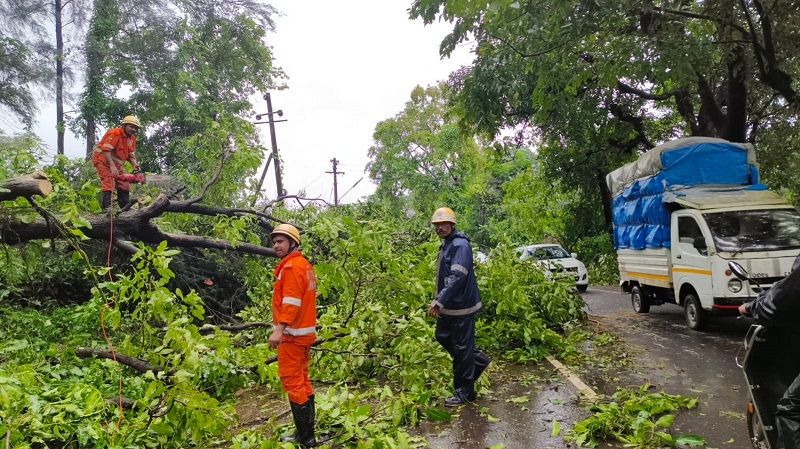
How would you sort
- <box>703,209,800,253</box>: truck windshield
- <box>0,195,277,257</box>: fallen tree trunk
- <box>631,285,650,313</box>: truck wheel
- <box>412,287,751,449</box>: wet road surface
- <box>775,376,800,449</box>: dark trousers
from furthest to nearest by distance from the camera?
<box>631,285,650,313</box>: truck wheel → <box>703,209,800,253</box>: truck windshield → <box>0,195,277,257</box>: fallen tree trunk → <box>412,287,751,449</box>: wet road surface → <box>775,376,800,449</box>: dark trousers

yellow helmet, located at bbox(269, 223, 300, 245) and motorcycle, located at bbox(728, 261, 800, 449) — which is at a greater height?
yellow helmet, located at bbox(269, 223, 300, 245)

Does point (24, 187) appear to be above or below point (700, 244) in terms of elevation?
above

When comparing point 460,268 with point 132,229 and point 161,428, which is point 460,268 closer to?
point 161,428

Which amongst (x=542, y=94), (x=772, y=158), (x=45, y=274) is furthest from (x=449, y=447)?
(x=772, y=158)

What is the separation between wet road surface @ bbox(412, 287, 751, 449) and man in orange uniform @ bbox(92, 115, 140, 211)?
535cm

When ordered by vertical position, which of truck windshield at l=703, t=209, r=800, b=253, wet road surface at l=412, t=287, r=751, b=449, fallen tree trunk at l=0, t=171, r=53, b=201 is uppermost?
fallen tree trunk at l=0, t=171, r=53, b=201

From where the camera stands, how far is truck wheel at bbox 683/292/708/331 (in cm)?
801

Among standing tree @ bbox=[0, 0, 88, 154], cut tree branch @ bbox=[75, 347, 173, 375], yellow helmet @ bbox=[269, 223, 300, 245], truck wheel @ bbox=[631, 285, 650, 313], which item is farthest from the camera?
standing tree @ bbox=[0, 0, 88, 154]

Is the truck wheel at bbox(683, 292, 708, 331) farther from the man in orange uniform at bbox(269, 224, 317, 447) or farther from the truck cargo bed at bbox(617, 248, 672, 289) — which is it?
the man in orange uniform at bbox(269, 224, 317, 447)

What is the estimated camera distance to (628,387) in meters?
5.52

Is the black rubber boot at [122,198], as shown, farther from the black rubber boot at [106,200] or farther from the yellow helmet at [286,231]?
the yellow helmet at [286,231]

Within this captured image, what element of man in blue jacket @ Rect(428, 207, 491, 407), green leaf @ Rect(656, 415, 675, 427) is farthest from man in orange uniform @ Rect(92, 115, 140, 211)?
green leaf @ Rect(656, 415, 675, 427)

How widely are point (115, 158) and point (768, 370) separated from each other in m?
7.69

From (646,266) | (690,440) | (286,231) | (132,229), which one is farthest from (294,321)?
(646,266)
